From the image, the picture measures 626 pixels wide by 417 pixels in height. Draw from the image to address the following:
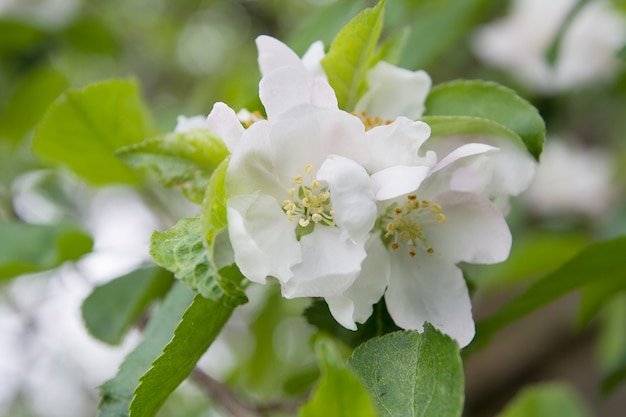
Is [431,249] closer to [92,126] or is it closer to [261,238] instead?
[261,238]

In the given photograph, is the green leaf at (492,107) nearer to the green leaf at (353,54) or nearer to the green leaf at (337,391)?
the green leaf at (353,54)

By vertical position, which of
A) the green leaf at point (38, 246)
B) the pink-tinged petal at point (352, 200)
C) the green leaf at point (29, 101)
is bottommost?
the green leaf at point (29, 101)

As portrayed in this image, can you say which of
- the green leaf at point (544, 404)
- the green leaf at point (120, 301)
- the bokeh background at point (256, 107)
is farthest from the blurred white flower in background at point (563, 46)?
the green leaf at point (120, 301)

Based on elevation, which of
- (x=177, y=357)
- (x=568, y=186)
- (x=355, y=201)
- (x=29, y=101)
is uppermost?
(x=355, y=201)

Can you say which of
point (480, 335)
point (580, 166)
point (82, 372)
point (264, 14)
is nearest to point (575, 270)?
point (480, 335)

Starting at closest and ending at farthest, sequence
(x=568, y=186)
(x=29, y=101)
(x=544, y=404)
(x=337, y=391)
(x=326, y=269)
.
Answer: (x=337, y=391)
(x=326, y=269)
(x=544, y=404)
(x=29, y=101)
(x=568, y=186)

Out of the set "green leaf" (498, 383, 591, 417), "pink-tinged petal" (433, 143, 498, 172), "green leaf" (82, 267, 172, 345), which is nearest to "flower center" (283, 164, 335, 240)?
"pink-tinged petal" (433, 143, 498, 172)

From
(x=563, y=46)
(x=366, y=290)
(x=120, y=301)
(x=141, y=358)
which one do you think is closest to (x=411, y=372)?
(x=366, y=290)
